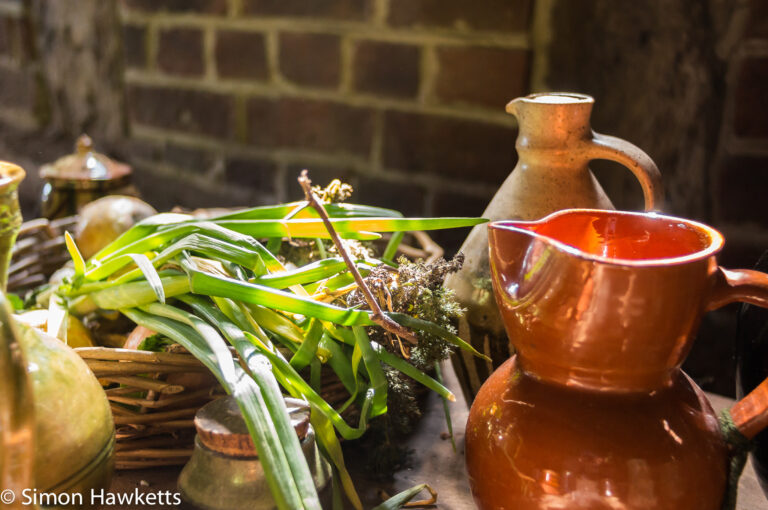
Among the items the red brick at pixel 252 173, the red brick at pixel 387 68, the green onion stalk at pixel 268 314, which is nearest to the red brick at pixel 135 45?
the red brick at pixel 252 173

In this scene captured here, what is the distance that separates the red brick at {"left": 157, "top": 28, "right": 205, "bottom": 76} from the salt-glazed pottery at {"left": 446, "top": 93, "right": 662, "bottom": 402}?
3.22 ft

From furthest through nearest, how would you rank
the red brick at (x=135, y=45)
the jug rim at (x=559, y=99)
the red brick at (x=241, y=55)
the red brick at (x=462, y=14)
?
1. the red brick at (x=135, y=45)
2. the red brick at (x=241, y=55)
3. the red brick at (x=462, y=14)
4. the jug rim at (x=559, y=99)

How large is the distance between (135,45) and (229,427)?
1.33 metres

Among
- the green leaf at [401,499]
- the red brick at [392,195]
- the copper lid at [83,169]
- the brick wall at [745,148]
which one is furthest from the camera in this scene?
the red brick at [392,195]

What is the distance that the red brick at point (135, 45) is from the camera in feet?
5.15

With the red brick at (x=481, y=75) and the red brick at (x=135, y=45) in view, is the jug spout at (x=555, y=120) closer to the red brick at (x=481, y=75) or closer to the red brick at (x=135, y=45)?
the red brick at (x=481, y=75)

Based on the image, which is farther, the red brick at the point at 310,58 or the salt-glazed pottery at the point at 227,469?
the red brick at the point at 310,58

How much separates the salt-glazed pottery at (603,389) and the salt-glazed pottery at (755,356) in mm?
59

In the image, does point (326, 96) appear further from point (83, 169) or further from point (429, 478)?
point (429, 478)

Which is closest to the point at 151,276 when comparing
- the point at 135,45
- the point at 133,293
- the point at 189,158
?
the point at 133,293

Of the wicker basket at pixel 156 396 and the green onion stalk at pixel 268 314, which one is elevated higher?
the green onion stalk at pixel 268 314

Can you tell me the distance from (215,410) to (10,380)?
7.0 inches

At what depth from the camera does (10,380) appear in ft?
1.20

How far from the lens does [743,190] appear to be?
0.96 m
